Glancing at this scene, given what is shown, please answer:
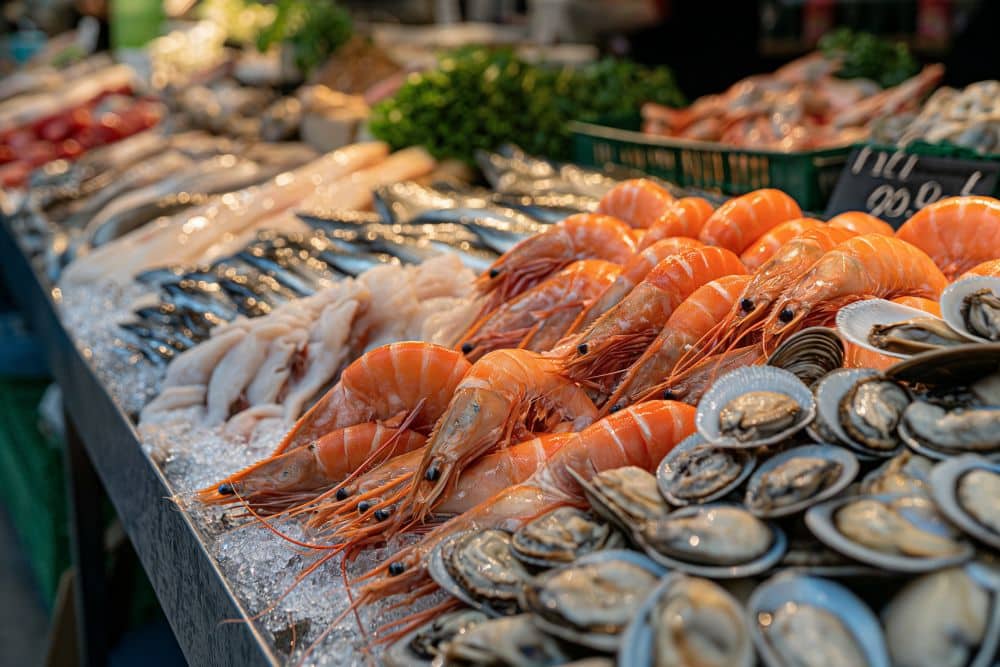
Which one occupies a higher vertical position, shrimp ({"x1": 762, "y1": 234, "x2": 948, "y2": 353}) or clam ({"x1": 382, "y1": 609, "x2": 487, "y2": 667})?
shrimp ({"x1": 762, "y1": 234, "x2": 948, "y2": 353})

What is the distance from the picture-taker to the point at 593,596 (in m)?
1.04

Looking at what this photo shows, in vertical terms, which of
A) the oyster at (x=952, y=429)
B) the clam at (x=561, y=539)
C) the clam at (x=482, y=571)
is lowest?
the clam at (x=482, y=571)

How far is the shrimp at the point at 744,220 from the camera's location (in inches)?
78.4

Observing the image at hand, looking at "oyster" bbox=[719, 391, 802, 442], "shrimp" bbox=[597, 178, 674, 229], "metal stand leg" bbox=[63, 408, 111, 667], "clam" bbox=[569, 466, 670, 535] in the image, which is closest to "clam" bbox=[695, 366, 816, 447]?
"oyster" bbox=[719, 391, 802, 442]

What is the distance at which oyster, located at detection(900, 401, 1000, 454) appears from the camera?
107 centimetres

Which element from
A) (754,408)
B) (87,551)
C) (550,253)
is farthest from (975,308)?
(87,551)

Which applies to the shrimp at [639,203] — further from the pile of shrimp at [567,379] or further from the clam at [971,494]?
the clam at [971,494]

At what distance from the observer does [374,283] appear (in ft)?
7.73

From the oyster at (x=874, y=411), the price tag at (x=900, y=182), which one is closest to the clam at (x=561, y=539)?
the oyster at (x=874, y=411)

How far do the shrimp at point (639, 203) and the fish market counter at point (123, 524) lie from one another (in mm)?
1328

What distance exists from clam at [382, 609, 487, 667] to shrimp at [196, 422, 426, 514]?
1.69 feet

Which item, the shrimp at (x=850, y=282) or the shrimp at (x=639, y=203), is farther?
the shrimp at (x=639, y=203)

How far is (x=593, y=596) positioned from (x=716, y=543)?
0.16m

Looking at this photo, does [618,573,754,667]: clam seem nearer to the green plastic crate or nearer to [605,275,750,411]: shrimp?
[605,275,750,411]: shrimp
